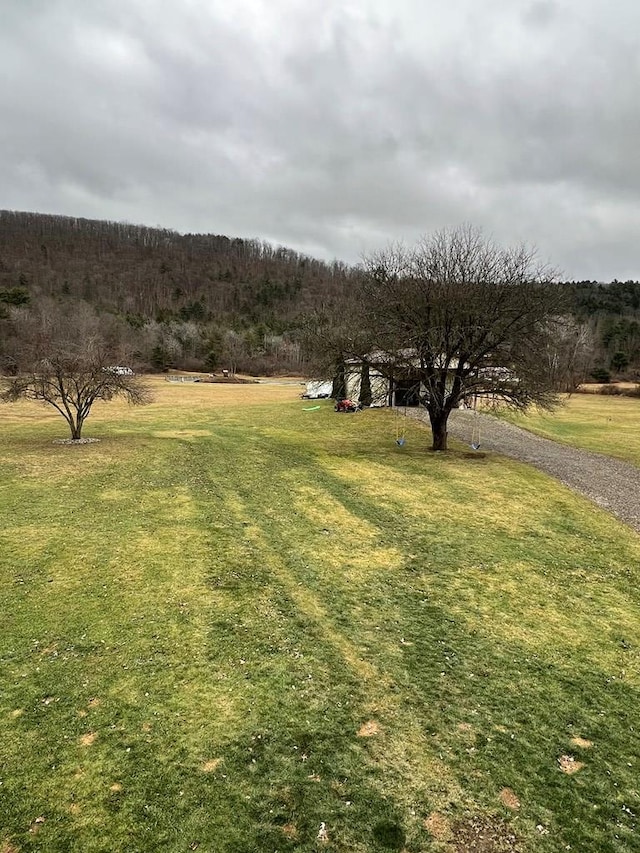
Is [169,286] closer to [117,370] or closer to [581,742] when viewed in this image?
[117,370]

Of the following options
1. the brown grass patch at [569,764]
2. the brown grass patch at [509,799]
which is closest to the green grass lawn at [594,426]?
the brown grass patch at [569,764]

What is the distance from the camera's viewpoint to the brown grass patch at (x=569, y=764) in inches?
199

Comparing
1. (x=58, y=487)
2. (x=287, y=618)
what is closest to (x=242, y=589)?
(x=287, y=618)

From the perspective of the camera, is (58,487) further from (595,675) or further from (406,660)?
(595,675)

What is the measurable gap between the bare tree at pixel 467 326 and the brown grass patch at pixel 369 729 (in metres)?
16.8

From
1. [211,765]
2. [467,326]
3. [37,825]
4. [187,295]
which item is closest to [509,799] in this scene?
[211,765]

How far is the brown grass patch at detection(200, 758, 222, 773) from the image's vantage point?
482 cm

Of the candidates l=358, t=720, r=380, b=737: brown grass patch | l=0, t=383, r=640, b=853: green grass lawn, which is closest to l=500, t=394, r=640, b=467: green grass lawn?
l=0, t=383, r=640, b=853: green grass lawn

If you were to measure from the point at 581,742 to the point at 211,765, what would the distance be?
4.03 meters

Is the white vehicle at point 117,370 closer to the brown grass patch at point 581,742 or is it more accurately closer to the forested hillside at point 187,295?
the brown grass patch at point 581,742

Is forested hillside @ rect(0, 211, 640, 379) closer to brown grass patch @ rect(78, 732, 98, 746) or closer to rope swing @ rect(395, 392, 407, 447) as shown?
rope swing @ rect(395, 392, 407, 447)

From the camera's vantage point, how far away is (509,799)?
4637mm

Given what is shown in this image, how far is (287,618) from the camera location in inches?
307

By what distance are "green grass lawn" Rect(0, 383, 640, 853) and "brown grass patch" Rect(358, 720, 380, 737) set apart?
1.0 inches
